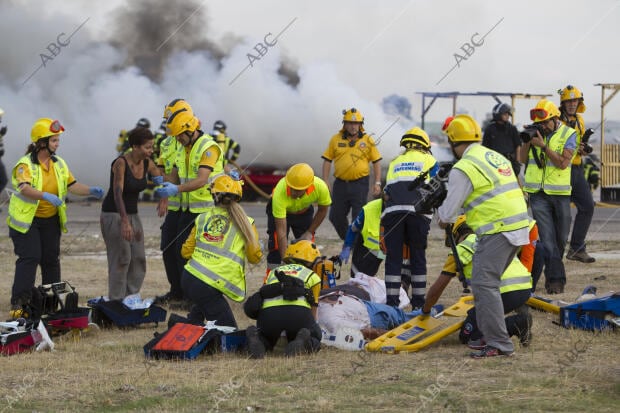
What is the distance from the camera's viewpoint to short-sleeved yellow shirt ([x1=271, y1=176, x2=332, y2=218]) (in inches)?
360

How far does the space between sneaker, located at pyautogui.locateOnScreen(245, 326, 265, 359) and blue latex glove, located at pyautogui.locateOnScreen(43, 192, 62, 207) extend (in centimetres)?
266

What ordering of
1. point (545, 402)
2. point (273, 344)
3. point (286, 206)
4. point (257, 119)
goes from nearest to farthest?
point (545, 402) < point (273, 344) < point (286, 206) < point (257, 119)

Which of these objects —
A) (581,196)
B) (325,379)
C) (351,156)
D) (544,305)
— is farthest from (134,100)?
(325,379)

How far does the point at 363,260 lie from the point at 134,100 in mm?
16240

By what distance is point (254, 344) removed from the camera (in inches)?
275

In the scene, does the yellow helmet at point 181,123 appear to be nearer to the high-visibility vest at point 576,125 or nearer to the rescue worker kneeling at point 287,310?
the rescue worker kneeling at point 287,310

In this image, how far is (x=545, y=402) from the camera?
542 centimetres

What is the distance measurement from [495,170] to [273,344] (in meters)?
1.95

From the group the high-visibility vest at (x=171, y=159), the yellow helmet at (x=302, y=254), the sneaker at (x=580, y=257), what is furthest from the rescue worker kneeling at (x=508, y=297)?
the sneaker at (x=580, y=257)

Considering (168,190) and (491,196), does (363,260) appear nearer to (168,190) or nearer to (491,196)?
(168,190)

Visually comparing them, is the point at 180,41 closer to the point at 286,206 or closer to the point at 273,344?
the point at 286,206

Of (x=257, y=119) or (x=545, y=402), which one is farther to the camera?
(x=257, y=119)

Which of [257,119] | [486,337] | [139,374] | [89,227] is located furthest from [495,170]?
[257,119]

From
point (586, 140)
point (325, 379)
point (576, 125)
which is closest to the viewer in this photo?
point (325, 379)
